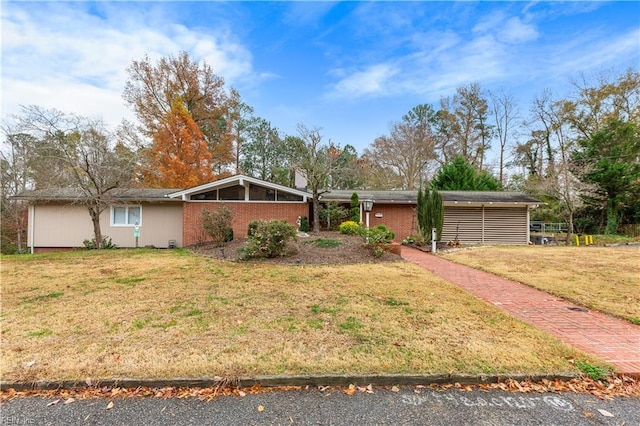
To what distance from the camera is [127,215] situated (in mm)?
14484

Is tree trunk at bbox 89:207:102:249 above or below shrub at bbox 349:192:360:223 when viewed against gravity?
below

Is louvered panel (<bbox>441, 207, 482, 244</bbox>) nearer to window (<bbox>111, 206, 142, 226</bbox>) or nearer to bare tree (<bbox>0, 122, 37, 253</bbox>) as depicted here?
window (<bbox>111, 206, 142, 226</bbox>)

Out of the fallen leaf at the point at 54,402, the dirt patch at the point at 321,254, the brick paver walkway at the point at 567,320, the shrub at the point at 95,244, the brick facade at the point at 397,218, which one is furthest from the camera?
the brick facade at the point at 397,218

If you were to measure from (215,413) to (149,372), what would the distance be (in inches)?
35.7

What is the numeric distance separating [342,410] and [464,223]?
15.8 meters

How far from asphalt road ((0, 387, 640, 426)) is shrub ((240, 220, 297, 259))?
21.5ft

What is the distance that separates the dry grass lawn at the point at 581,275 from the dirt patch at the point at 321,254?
10.3ft

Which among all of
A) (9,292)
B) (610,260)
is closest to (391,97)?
(610,260)

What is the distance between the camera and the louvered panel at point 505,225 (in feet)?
52.6

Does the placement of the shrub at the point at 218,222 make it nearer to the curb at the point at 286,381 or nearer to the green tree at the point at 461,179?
the curb at the point at 286,381

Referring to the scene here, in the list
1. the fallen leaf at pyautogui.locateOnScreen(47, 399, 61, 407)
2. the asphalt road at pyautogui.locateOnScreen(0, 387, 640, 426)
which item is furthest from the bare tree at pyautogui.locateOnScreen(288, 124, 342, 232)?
the fallen leaf at pyautogui.locateOnScreen(47, 399, 61, 407)

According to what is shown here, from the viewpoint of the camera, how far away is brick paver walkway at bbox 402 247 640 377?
332 centimetres

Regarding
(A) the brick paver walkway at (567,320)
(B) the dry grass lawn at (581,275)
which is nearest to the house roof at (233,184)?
(B) the dry grass lawn at (581,275)

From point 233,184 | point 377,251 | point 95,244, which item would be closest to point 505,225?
point 377,251
